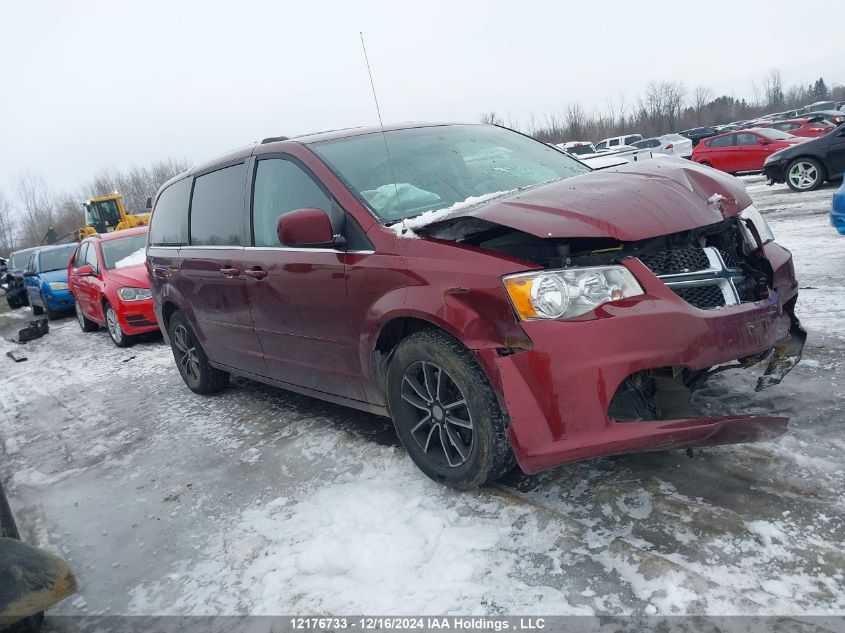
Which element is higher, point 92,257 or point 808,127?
point 92,257

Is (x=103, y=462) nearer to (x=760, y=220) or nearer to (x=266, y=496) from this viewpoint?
(x=266, y=496)

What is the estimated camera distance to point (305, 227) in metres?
3.10

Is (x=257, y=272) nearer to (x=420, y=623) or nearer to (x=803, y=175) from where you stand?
(x=420, y=623)

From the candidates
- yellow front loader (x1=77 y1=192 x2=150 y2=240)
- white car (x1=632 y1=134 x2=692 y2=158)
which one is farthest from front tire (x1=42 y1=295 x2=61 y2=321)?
white car (x1=632 y1=134 x2=692 y2=158)

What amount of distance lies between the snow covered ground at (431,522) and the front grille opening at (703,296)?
→ 778 mm

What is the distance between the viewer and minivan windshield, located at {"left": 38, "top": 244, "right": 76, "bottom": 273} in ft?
45.1

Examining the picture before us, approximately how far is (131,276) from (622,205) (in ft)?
25.1

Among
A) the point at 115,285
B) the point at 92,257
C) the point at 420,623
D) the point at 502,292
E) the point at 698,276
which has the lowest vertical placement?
the point at 420,623

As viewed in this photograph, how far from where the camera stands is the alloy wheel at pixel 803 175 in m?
12.6

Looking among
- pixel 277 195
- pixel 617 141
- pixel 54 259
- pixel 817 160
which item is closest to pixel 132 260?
pixel 277 195

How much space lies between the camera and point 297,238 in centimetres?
312

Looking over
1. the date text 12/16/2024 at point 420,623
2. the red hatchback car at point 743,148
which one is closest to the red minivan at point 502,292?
the date text 12/16/2024 at point 420,623

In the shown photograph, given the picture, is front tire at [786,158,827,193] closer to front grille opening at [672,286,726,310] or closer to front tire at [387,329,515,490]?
front grille opening at [672,286,726,310]

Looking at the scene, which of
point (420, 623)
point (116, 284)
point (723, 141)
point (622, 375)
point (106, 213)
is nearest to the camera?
point (420, 623)
